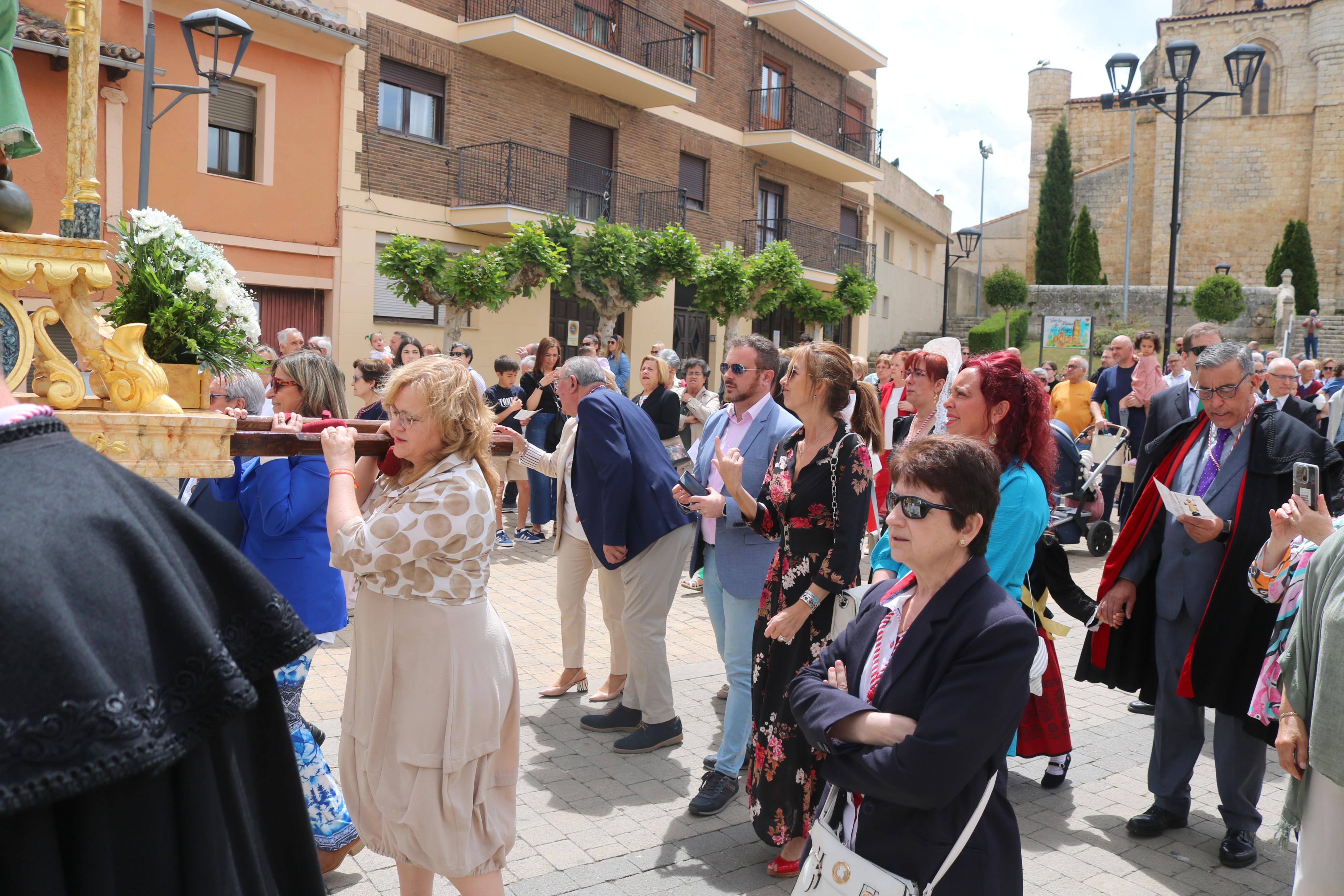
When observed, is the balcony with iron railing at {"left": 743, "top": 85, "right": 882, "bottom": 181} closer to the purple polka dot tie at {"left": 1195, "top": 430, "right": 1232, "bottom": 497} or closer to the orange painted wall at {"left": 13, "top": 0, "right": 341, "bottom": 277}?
the orange painted wall at {"left": 13, "top": 0, "right": 341, "bottom": 277}

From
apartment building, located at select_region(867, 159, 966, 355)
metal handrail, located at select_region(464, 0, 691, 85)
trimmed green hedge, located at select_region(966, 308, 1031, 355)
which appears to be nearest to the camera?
metal handrail, located at select_region(464, 0, 691, 85)

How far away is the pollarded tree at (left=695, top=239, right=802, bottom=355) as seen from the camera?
65.5 feet

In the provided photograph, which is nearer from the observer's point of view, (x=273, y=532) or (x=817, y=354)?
(x=273, y=532)

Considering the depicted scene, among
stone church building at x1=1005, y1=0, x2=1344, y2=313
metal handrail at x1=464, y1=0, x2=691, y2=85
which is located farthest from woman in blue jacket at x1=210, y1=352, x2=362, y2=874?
stone church building at x1=1005, y1=0, x2=1344, y2=313

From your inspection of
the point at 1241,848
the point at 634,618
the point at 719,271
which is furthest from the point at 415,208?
the point at 1241,848

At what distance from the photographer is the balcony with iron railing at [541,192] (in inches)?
721

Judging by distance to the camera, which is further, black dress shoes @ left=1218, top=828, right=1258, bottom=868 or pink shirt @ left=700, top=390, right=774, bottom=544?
pink shirt @ left=700, top=390, right=774, bottom=544

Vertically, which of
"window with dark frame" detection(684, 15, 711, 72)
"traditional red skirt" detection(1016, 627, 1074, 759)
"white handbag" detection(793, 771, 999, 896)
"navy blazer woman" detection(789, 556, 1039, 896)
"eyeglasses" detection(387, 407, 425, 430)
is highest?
"window with dark frame" detection(684, 15, 711, 72)

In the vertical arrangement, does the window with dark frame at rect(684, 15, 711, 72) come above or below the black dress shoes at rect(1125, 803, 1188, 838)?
above

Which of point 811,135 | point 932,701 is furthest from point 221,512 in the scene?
point 811,135

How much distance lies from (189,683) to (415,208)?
17.6 meters

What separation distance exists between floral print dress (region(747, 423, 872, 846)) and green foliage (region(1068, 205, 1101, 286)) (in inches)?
1721

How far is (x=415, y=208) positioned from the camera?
698 inches

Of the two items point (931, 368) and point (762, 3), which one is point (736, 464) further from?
point (762, 3)
